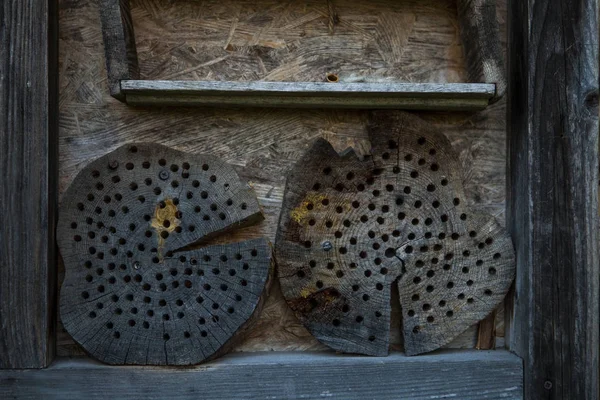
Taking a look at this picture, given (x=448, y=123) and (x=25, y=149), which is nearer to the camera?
(x=25, y=149)

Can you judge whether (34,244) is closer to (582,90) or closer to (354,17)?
(354,17)

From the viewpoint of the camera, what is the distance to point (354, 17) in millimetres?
2021

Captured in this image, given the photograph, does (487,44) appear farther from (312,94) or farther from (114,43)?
(114,43)

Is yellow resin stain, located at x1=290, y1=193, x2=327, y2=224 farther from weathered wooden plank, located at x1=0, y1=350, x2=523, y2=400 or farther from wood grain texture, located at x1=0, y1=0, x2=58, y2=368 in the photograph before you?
wood grain texture, located at x1=0, y1=0, x2=58, y2=368

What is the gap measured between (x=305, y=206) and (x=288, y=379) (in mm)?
485

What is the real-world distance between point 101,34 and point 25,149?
1.33 ft

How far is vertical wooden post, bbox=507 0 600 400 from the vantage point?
187 centimetres

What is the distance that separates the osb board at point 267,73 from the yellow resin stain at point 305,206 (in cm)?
8

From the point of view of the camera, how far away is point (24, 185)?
6.05 feet

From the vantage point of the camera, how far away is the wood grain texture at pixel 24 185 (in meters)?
1.84

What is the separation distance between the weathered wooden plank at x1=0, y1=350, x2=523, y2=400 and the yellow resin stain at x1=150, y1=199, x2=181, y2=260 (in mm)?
358

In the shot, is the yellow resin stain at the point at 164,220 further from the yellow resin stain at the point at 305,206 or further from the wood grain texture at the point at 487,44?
the wood grain texture at the point at 487,44

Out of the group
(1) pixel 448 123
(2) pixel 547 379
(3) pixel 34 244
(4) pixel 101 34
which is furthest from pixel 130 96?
(2) pixel 547 379

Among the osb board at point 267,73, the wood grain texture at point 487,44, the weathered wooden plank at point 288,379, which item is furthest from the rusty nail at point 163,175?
the wood grain texture at point 487,44
